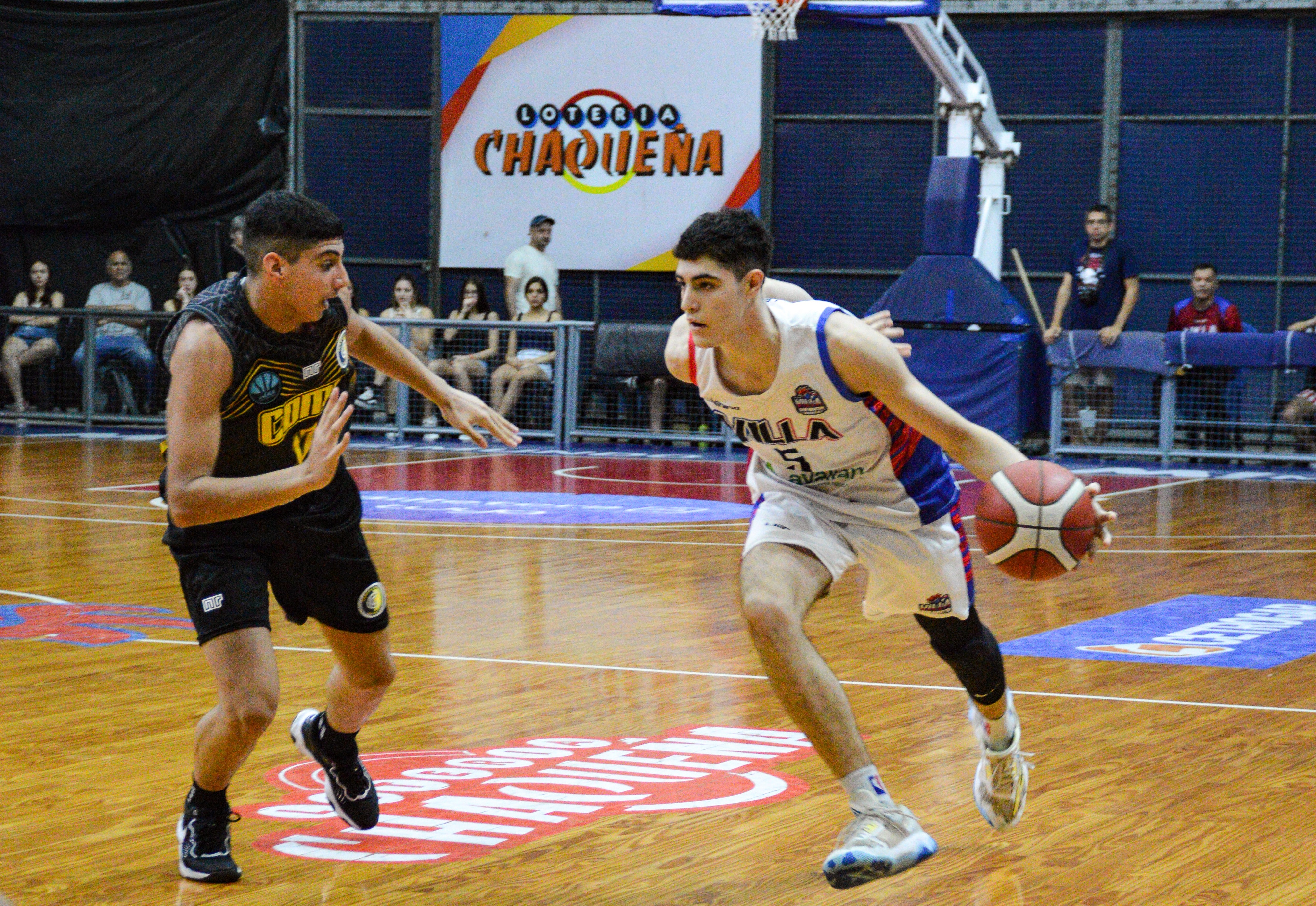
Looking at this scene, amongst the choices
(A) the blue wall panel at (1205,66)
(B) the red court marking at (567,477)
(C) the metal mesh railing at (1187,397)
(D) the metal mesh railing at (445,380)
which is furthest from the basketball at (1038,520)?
(A) the blue wall panel at (1205,66)

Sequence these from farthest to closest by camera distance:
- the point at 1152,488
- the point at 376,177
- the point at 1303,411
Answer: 1. the point at 376,177
2. the point at 1303,411
3. the point at 1152,488

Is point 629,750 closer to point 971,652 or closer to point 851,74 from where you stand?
point 971,652

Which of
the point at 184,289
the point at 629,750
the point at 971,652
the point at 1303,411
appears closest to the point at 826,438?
the point at 971,652

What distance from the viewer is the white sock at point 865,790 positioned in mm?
3809

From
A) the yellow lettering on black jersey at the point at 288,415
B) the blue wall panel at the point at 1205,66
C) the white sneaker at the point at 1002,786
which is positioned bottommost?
the white sneaker at the point at 1002,786

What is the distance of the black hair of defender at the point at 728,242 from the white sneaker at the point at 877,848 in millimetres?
1295

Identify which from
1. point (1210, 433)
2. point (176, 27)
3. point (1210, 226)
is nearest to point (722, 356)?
point (1210, 433)

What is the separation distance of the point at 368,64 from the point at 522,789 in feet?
50.6

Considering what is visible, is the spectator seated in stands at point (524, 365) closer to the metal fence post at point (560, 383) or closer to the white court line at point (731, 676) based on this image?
the metal fence post at point (560, 383)

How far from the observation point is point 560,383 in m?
15.9

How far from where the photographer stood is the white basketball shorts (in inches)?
171

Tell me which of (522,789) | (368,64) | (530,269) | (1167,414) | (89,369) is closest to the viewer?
(522,789)

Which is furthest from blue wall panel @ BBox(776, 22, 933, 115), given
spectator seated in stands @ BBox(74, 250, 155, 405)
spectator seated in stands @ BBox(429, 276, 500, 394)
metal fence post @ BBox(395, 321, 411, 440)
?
spectator seated in stands @ BBox(74, 250, 155, 405)

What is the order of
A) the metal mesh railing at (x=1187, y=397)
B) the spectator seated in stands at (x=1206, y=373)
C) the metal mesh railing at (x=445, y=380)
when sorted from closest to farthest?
the metal mesh railing at (x=1187, y=397) → the spectator seated in stands at (x=1206, y=373) → the metal mesh railing at (x=445, y=380)
